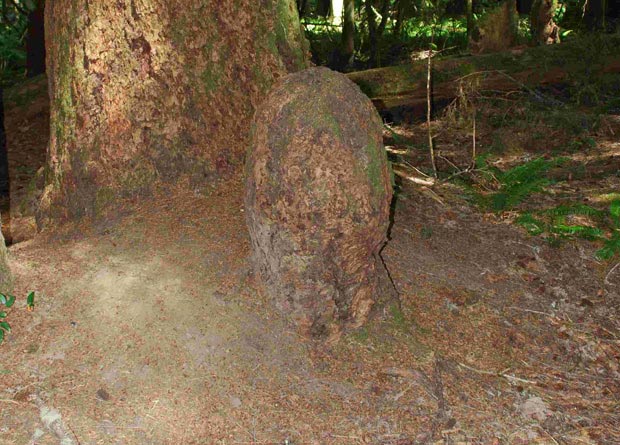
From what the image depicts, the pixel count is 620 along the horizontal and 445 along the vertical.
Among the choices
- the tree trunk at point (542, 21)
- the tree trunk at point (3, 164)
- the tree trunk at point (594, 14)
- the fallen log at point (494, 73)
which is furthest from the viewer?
the tree trunk at point (594, 14)

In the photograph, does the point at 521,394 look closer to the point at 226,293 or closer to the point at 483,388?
the point at 483,388

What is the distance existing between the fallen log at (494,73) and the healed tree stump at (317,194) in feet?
14.7

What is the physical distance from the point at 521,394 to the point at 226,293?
5.73 feet

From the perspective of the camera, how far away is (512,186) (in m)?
6.07

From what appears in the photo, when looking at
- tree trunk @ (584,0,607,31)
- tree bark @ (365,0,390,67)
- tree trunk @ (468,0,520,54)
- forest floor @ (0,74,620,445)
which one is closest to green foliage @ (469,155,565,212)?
forest floor @ (0,74,620,445)

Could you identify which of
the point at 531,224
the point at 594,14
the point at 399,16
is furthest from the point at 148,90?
the point at 594,14

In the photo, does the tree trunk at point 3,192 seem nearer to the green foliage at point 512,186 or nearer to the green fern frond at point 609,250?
the green foliage at point 512,186

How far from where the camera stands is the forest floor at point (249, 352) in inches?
133

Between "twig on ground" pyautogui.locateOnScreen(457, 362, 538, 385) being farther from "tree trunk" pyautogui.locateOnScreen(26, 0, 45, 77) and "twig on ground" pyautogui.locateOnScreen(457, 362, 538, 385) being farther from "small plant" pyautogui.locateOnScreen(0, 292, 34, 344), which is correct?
"tree trunk" pyautogui.locateOnScreen(26, 0, 45, 77)

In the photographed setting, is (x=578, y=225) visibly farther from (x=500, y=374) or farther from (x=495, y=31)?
(x=495, y=31)

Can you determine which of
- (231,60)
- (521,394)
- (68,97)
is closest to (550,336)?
(521,394)

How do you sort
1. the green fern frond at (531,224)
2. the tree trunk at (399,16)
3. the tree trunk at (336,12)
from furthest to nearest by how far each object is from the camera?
the tree trunk at (336,12)
the tree trunk at (399,16)
the green fern frond at (531,224)

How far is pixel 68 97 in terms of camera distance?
14.3 feet

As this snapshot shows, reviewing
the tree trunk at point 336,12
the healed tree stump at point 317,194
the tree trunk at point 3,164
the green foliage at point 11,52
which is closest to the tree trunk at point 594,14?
the tree trunk at point 336,12
